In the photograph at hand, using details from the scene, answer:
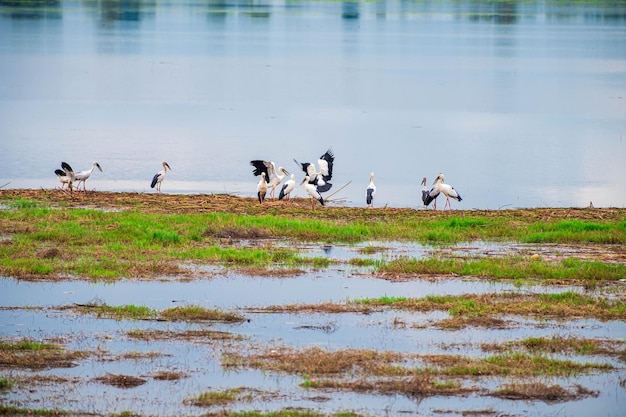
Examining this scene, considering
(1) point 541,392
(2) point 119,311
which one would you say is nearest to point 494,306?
(1) point 541,392

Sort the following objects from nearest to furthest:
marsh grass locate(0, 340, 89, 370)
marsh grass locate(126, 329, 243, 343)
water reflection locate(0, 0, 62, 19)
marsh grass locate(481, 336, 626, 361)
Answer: marsh grass locate(0, 340, 89, 370) < marsh grass locate(481, 336, 626, 361) < marsh grass locate(126, 329, 243, 343) < water reflection locate(0, 0, 62, 19)

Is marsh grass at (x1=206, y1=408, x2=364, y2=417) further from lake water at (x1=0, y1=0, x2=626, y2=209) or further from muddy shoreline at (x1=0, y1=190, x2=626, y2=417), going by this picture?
lake water at (x1=0, y1=0, x2=626, y2=209)

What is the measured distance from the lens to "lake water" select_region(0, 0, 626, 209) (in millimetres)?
27578

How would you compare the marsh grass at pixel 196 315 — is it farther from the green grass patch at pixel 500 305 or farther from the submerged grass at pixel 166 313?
the green grass patch at pixel 500 305

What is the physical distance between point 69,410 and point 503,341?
4.52 meters

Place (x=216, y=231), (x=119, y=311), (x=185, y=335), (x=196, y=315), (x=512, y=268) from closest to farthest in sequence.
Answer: (x=185, y=335), (x=196, y=315), (x=119, y=311), (x=512, y=268), (x=216, y=231)

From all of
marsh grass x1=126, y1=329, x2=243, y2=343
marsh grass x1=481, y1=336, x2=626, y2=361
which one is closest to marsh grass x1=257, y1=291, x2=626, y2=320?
marsh grass x1=481, y1=336, x2=626, y2=361

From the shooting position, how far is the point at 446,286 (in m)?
14.0

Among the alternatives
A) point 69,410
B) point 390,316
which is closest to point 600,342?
point 390,316

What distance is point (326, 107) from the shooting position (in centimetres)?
4322

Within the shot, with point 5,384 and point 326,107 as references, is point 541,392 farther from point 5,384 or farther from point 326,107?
point 326,107

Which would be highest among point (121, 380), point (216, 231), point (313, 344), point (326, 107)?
point (326, 107)

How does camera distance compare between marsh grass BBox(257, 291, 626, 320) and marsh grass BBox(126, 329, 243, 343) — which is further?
marsh grass BBox(257, 291, 626, 320)

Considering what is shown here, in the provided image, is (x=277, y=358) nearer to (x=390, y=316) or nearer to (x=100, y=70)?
(x=390, y=316)
